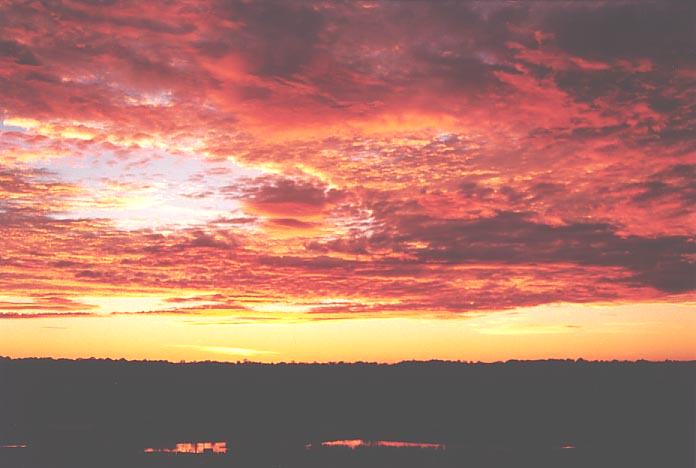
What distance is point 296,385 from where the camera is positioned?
75125 millimetres

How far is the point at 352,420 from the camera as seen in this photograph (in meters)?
48.2

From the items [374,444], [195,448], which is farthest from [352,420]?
[195,448]

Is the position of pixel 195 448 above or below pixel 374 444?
above

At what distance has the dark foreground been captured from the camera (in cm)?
3316

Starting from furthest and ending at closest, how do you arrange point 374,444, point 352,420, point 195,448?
1. point 352,420
2. point 374,444
3. point 195,448

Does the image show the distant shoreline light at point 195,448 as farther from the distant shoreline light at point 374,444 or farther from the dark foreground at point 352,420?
the distant shoreline light at point 374,444

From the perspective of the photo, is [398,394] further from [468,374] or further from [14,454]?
[14,454]

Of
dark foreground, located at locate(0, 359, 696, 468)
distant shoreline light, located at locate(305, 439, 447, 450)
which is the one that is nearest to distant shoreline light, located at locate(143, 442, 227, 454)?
dark foreground, located at locate(0, 359, 696, 468)

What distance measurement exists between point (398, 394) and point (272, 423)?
21.2 metres

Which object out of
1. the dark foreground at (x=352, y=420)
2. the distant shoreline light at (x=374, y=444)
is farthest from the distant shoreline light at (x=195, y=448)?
the distant shoreline light at (x=374, y=444)

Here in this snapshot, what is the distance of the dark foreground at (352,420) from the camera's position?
33.2m

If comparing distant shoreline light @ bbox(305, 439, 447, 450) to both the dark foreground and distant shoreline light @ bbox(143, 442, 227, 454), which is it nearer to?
the dark foreground

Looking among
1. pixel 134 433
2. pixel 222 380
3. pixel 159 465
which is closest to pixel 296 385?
pixel 222 380

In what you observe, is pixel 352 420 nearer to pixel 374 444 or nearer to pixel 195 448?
pixel 374 444
